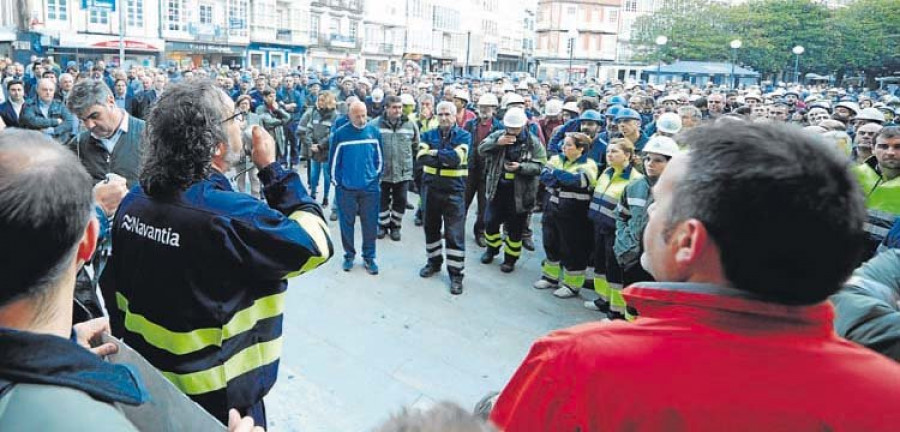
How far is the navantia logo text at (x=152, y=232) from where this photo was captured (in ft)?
7.00

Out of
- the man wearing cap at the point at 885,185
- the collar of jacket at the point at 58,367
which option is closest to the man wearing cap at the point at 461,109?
the man wearing cap at the point at 885,185

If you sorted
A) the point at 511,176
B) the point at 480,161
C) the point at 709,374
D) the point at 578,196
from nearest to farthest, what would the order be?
the point at 709,374
the point at 578,196
the point at 511,176
the point at 480,161

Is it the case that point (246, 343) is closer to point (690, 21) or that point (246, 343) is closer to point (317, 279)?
point (317, 279)

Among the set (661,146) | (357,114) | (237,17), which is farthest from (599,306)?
(237,17)

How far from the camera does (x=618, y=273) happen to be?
580 cm

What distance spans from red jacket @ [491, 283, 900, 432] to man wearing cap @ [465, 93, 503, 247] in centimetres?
705

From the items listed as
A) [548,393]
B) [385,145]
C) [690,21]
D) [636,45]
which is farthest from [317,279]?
[636,45]

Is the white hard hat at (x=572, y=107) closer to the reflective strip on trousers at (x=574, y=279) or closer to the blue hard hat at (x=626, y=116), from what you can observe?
the blue hard hat at (x=626, y=116)

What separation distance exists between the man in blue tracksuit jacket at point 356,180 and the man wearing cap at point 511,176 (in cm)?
124

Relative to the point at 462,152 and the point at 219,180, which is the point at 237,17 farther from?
the point at 219,180

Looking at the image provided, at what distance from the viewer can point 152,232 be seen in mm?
2164

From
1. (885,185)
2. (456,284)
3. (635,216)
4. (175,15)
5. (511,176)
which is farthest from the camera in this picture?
(175,15)

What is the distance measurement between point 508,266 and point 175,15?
40511 millimetres

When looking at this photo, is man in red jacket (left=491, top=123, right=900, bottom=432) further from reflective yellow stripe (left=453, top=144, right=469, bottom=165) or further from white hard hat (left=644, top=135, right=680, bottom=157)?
reflective yellow stripe (left=453, top=144, right=469, bottom=165)
